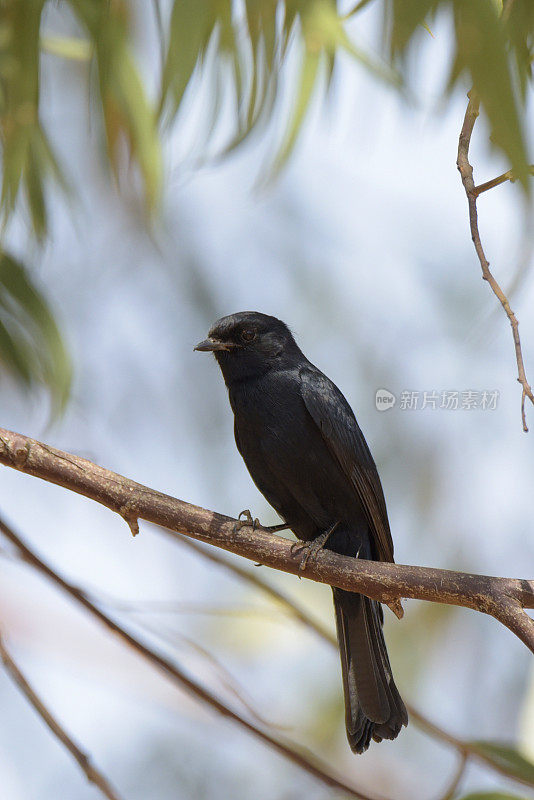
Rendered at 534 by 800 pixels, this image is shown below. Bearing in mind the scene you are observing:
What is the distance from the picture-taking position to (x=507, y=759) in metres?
2.94

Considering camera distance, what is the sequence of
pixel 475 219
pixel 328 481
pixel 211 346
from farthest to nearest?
pixel 211 346
pixel 328 481
pixel 475 219

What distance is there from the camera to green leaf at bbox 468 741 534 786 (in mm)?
2863

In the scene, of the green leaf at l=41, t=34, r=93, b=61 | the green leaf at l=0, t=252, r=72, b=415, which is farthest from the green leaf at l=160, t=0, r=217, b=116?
the green leaf at l=0, t=252, r=72, b=415

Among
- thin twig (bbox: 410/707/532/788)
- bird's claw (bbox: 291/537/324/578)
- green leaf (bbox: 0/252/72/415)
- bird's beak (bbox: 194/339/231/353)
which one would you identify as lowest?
thin twig (bbox: 410/707/532/788)

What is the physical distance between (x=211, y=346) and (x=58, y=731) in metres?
1.60

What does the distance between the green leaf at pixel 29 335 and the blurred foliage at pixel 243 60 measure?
0.67m

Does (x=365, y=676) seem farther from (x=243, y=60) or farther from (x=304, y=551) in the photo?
(x=243, y=60)

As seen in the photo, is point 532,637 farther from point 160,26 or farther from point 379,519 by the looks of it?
point 160,26

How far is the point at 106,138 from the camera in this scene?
8.66ft

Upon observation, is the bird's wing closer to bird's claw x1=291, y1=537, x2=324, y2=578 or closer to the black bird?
the black bird

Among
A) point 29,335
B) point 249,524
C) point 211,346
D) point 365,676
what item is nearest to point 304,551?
point 249,524

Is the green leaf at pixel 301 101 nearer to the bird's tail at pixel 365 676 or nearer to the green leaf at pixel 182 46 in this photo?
the green leaf at pixel 182 46

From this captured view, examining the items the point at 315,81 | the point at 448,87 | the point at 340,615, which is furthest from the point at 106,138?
the point at 340,615

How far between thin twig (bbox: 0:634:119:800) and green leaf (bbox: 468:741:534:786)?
1.20m
